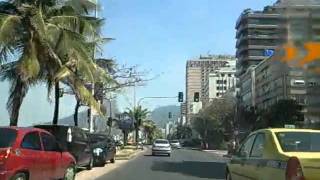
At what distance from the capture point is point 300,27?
20.5 metres

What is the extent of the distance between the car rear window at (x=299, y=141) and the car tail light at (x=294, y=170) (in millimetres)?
763

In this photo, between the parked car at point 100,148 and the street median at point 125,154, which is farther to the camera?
the street median at point 125,154

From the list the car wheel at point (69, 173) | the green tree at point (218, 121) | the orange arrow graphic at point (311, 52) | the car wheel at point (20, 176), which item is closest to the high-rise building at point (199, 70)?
the green tree at point (218, 121)

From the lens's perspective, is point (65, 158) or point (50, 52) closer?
point (65, 158)

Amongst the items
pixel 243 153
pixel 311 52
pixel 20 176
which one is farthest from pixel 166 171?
pixel 243 153

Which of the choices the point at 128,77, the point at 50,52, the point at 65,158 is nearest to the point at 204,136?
the point at 128,77

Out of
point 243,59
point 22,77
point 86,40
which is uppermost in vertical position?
point 243,59

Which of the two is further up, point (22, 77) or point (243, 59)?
point (243, 59)

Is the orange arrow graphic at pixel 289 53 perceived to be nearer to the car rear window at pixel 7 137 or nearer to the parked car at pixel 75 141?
the parked car at pixel 75 141

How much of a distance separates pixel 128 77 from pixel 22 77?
19949 millimetres

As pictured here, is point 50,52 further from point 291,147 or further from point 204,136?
point 204,136

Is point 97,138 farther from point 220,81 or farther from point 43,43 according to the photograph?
point 220,81

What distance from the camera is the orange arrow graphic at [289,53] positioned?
67.8 ft

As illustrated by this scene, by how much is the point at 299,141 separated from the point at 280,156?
3.30 feet
